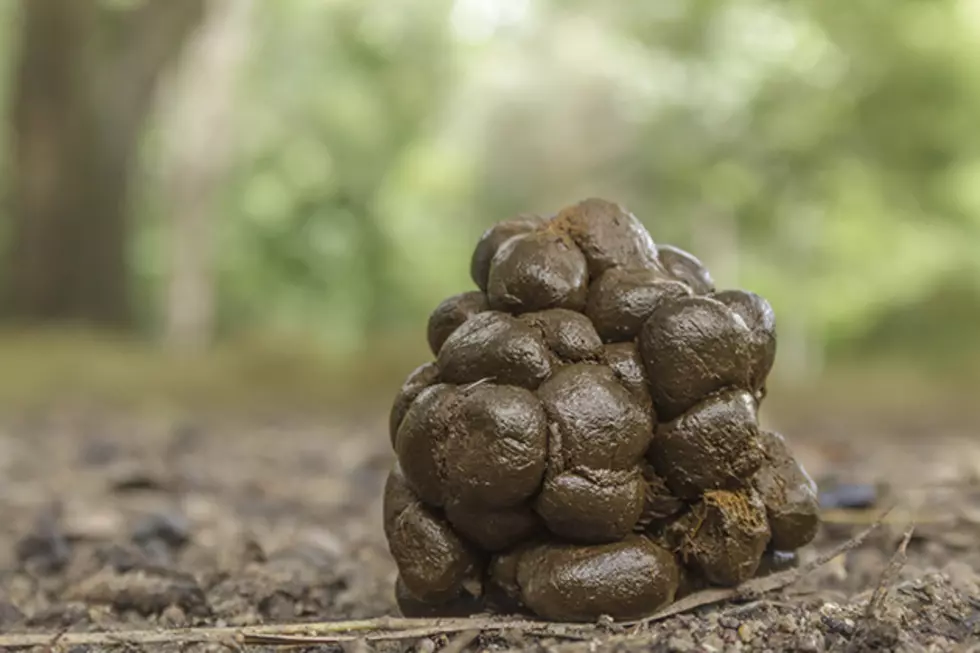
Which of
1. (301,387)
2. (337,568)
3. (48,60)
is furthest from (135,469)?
(48,60)

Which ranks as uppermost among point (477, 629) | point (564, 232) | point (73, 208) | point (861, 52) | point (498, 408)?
point (861, 52)

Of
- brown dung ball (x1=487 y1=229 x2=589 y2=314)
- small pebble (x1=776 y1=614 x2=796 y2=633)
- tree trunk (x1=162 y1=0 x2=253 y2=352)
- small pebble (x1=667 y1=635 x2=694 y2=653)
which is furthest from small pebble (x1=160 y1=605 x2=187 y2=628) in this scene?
tree trunk (x1=162 y1=0 x2=253 y2=352)

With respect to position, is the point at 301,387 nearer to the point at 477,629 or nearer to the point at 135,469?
the point at 135,469

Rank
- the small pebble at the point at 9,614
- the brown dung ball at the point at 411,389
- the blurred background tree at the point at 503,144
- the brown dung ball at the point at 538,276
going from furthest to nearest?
the blurred background tree at the point at 503,144 < the small pebble at the point at 9,614 < the brown dung ball at the point at 411,389 < the brown dung ball at the point at 538,276

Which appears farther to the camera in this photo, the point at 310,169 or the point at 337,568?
the point at 310,169

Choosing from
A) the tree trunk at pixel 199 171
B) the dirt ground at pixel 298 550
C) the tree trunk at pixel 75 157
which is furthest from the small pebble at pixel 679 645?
the tree trunk at pixel 199 171

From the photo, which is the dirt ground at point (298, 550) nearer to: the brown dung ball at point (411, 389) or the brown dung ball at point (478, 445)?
the brown dung ball at point (478, 445)
